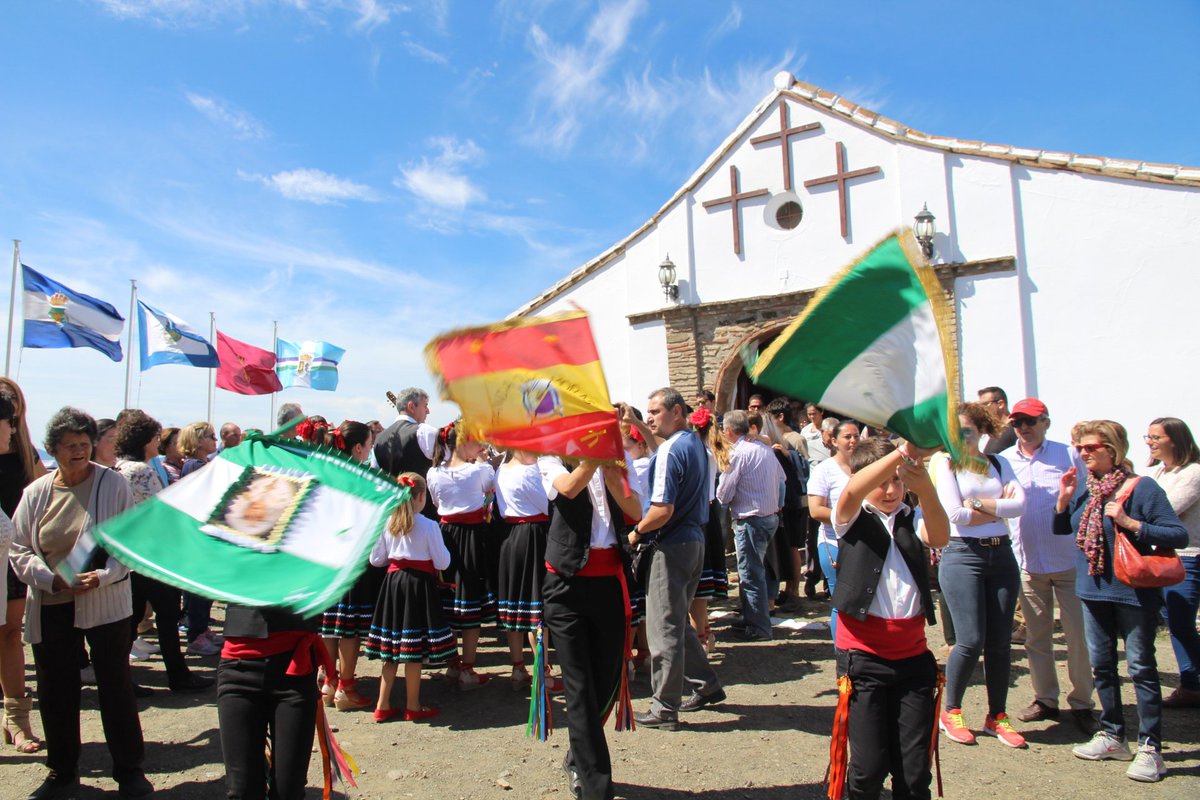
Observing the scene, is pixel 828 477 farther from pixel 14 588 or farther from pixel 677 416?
pixel 14 588

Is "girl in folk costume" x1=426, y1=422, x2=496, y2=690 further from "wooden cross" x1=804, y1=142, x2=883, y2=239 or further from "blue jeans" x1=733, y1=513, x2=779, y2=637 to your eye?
"wooden cross" x1=804, y1=142, x2=883, y2=239

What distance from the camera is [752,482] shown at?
22.6 feet

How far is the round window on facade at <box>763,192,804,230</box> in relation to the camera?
39.7 ft

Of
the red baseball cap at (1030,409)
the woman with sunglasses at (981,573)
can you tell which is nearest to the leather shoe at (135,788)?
the woman with sunglasses at (981,573)

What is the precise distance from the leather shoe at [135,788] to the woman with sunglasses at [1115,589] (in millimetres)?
4946

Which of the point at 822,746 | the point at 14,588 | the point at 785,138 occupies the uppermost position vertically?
the point at 785,138

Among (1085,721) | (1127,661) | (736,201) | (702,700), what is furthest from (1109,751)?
(736,201)

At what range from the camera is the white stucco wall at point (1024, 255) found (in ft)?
31.1

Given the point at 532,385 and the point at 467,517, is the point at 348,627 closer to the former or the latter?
the point at 467,517

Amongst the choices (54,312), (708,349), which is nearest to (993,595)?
(708,349)

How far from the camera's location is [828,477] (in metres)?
4.00

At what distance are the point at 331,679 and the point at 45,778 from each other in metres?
2.19

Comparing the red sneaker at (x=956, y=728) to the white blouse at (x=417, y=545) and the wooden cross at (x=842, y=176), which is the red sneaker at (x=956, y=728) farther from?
the wooden cross at (x=842, y=176)

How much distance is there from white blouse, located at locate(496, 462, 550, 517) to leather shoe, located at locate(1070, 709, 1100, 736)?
354 centimetres
